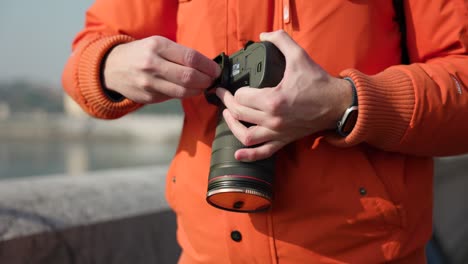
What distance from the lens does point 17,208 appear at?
1.56 metres

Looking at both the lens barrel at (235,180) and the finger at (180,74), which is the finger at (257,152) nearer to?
the lens barrel at (235,180)

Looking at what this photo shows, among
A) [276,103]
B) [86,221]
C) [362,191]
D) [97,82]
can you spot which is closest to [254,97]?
[276,103]

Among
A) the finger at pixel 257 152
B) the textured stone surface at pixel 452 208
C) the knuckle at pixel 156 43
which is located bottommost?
the textured stone surface at pixel 452 208

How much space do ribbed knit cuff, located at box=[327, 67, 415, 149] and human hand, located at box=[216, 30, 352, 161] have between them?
1.0 inches

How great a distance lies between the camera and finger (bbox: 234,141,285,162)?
79cm

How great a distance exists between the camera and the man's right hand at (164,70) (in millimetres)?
845

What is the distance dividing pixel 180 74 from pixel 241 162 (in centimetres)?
18

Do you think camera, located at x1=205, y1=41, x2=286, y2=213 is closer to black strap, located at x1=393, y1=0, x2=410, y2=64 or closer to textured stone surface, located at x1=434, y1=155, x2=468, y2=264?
black strap, located at x1=393, y1=0, x2=410, y2=64

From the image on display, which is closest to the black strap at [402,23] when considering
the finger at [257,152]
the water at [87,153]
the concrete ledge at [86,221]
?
the finger at [257,152]

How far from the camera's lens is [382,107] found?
806 millimetres

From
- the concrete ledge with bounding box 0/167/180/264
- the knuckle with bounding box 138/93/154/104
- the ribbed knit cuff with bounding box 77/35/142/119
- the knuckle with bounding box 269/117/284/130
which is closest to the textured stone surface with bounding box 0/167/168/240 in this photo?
the concrete ledge with bounding box 0/167/180/264

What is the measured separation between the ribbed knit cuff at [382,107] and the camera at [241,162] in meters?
0.13

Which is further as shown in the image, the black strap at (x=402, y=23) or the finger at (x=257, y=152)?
A: the black strap at (x=402, y=23)

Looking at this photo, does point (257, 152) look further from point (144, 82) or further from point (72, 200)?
point (72, 200)
